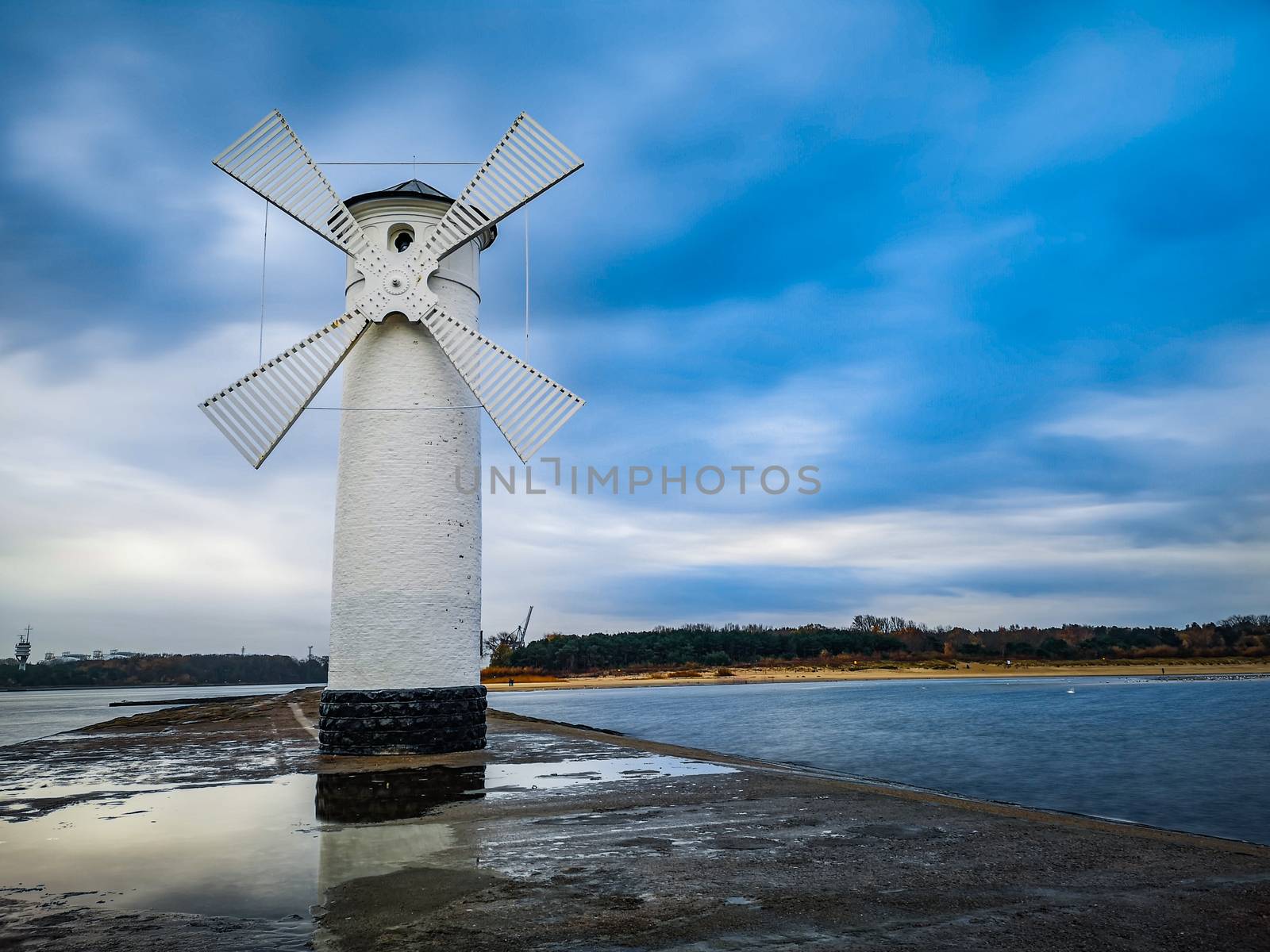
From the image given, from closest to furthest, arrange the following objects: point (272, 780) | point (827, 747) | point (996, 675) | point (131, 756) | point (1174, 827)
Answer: point (272, 780) < point (1174, 827) < point (131, 756) < point (827, 747) < point (996, 675)

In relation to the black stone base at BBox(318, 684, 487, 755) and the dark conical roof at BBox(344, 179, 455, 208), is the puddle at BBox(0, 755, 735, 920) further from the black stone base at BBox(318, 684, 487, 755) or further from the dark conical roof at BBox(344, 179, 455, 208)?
the dark conical roof at BBox(344, 179, 455, 208)

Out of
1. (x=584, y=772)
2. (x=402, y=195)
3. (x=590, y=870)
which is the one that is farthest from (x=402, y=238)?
(x=590, y=870)

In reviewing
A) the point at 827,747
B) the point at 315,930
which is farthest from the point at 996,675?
the point at 315,930

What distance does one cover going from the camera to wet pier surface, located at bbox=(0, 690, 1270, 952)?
3.86 metres

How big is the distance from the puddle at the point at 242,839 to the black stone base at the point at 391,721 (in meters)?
1.95

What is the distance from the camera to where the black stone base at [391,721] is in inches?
446

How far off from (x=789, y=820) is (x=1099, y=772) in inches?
474

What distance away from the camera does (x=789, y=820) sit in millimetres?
6625

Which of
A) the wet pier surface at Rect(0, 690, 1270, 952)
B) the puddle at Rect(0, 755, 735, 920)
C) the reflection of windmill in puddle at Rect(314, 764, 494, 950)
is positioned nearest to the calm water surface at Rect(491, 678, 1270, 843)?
the wet pier surface at Rect(0, 690, 1270, 952)

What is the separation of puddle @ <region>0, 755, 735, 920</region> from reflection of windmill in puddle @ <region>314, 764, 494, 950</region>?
0.02 m

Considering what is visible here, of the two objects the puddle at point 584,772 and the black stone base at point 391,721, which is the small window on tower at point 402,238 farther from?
the puddle at point 584,772

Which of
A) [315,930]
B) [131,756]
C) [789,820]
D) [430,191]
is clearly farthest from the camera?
[430,191]

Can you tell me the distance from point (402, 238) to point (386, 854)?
9.44m

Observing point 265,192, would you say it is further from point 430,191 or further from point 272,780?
point 272,780
